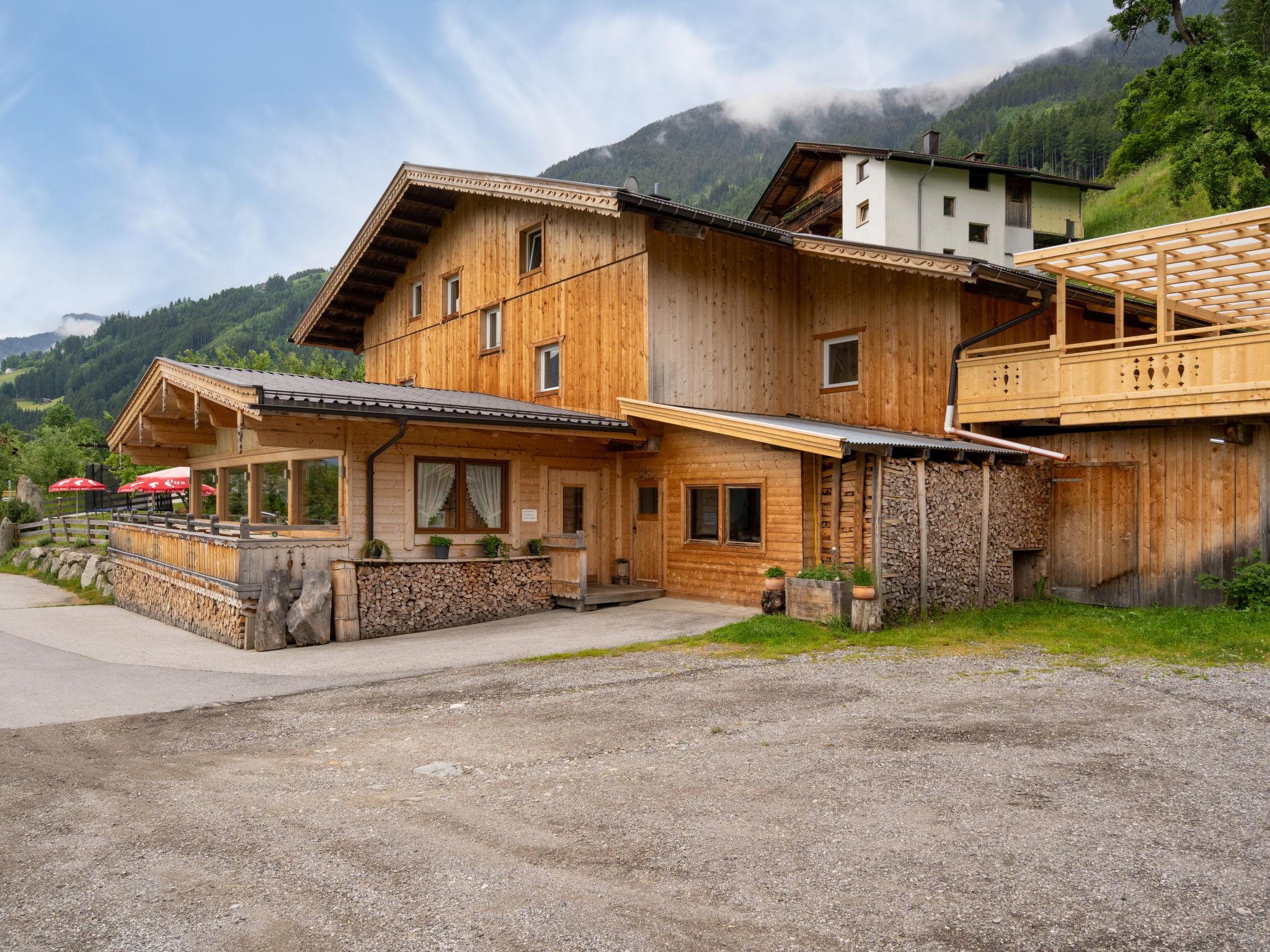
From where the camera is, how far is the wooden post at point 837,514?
43.7 ft

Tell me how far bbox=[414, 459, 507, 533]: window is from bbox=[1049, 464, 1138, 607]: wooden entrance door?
31.5 feet

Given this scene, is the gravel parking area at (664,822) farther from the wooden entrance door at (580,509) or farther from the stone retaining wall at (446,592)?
the wooden entrance door at (580,509)

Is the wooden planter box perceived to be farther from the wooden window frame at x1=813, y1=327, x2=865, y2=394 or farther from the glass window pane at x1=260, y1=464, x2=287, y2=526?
the glass window pane at x1=260, y1=464, x2=287, y2=526

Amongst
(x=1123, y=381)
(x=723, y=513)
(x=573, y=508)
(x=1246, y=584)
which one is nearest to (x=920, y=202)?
(x=1123, y=381)

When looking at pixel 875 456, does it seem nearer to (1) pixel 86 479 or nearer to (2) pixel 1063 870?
(2) pixel 1063 870

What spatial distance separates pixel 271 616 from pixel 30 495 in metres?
27.1

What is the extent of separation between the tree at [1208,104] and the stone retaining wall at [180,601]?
2560cm

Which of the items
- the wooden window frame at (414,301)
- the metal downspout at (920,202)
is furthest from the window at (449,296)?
the metal downspout at (920,202)

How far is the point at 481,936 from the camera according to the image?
3.88 metres

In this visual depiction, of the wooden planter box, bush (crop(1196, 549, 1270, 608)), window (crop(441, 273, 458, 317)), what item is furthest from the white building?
the wooden planter box

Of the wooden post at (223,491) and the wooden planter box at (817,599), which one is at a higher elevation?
the wooden post at (223,491)

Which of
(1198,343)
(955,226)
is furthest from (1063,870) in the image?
(955,226)

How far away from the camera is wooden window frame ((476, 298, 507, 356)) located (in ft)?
63.6

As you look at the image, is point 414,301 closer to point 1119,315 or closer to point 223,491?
point 223,491
